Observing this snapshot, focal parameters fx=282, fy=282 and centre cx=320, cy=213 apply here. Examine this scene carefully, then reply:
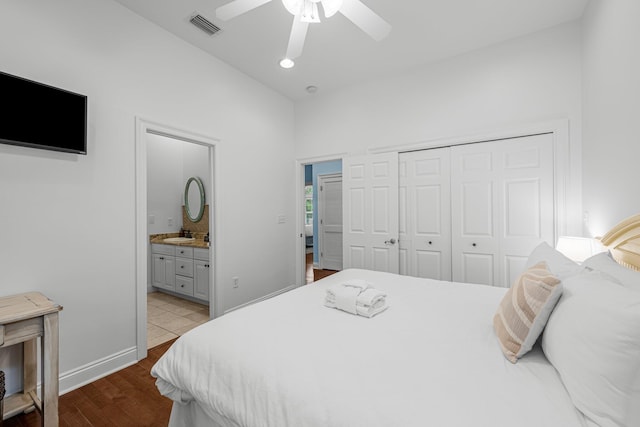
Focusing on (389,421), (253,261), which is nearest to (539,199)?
(389,421)

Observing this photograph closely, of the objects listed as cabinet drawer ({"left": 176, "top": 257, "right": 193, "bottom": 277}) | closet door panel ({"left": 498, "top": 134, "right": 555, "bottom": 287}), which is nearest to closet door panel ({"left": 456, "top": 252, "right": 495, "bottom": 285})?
closet door panel ({"left": 498, "top": 134, "right": 555, "bottom": 287})

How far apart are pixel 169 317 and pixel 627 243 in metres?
4.05

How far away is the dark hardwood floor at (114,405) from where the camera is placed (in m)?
1.72

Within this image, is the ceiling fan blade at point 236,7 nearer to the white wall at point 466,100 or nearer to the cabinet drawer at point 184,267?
the white wall at point 466,100

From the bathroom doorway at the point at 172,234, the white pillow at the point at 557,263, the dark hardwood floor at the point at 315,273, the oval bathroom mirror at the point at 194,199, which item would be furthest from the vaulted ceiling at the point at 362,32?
the dark hardwood floor at the point at 315,273

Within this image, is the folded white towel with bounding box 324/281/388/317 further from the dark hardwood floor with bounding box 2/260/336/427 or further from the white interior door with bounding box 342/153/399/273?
the white interior door with bounding box 342/153/399/273

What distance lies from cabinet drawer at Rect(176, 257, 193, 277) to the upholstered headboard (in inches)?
160

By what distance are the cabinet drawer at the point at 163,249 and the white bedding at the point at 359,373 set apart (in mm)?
3010

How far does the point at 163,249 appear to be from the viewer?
4.21 metres

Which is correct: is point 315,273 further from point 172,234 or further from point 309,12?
point 309,12

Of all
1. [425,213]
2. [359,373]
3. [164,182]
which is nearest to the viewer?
[359,373]

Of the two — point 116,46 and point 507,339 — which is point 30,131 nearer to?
point 116,46

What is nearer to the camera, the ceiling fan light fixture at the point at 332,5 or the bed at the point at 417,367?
the bed at the point at 417,367

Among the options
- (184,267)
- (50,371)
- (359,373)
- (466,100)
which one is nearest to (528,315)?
(359,373)
